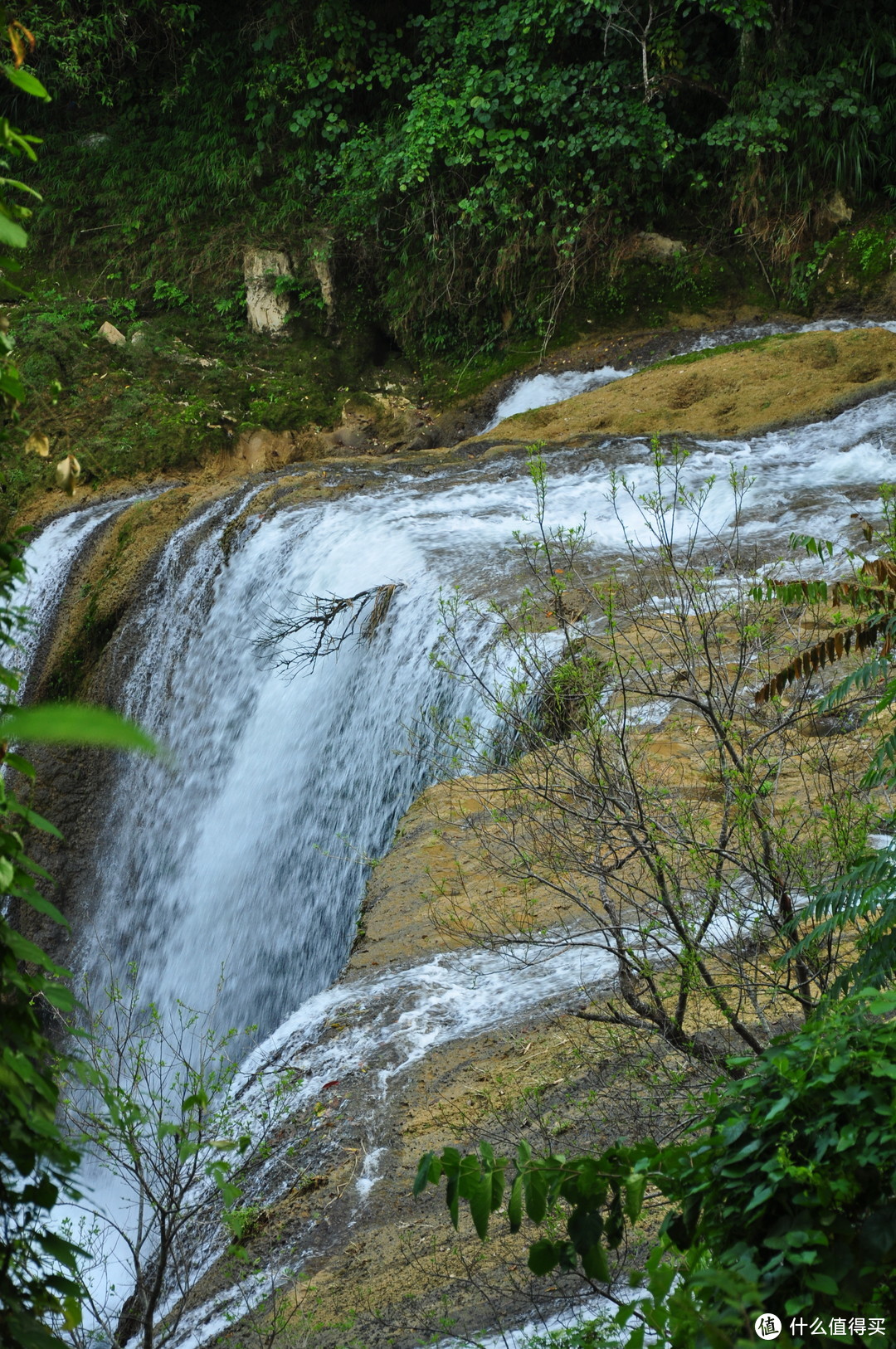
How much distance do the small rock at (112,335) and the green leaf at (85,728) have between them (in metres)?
14.0

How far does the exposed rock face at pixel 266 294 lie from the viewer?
A: 1455cm

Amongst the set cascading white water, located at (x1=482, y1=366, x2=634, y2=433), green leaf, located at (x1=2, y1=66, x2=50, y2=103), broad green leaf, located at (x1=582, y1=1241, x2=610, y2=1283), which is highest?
cascading white water, located at (x1=482, y1=366, x2=634, y2=433)

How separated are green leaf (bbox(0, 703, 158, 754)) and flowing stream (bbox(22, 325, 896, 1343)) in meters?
5.00

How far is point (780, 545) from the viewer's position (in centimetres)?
737

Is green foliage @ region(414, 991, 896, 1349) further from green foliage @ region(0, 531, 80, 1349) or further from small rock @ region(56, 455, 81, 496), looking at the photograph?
small rock @ region(56, 455, 81, 496)

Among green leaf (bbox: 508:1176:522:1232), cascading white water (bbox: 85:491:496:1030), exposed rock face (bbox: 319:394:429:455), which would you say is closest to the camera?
green leaf (bbox: 508:1176:522:1232)

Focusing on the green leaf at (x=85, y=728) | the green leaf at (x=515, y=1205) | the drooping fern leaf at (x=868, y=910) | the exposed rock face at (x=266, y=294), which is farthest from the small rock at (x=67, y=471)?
the exposed rock face at (x=266, y=294)

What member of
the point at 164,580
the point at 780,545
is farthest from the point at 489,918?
the point at 164,580

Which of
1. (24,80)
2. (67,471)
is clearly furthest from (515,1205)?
(24,80)

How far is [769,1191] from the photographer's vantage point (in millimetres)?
1703

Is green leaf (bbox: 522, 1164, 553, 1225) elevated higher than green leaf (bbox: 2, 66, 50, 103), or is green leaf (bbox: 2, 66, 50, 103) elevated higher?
green leaf (bbox: 2, 66, 50, 103)

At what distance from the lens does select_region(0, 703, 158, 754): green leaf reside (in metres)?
0.72

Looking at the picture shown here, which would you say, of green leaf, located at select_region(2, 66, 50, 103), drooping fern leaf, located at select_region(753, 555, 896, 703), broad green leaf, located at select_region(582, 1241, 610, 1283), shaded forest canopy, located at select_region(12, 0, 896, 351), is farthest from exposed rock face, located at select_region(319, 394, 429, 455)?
broad green leaf, located at select_region(582, 1241, 610, 1283)

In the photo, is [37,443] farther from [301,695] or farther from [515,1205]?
[301,695]
